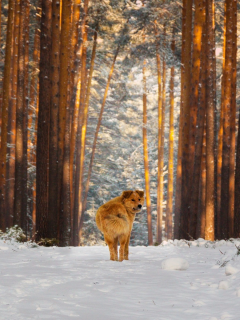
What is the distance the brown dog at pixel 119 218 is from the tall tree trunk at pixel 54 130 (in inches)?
188

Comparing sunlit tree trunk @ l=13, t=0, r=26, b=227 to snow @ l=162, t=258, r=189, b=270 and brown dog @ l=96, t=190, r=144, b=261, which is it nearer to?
brown dog @ l=96, t=190, r=144, b=261

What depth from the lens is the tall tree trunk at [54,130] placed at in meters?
12.4

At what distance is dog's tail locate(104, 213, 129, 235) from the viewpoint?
742 centimetres

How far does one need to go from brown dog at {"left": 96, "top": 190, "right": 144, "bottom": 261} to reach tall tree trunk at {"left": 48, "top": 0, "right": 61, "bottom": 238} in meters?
4.78

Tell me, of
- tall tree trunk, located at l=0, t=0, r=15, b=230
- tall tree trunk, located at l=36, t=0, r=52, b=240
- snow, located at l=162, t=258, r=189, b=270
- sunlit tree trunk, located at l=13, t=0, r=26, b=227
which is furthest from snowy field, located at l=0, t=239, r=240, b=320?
tall tree trunk, located at l=0, t=0, r=15, b=230

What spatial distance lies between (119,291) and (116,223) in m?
2.61

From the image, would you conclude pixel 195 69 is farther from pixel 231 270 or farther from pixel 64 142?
pixel 231 270

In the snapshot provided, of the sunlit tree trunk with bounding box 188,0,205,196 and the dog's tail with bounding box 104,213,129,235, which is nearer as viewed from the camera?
the dog's tail with bounding box 104,213,129,235

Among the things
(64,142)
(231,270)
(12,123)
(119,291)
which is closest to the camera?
(119,291)

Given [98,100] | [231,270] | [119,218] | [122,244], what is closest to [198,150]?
[122,244]

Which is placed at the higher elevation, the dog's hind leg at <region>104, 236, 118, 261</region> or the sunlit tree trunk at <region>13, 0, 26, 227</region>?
the sunlit tree trunk at <region>13, 0, 26, 227</region>

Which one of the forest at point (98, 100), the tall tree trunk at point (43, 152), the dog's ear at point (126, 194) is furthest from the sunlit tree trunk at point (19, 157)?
the dog's ear at point (126, 194)

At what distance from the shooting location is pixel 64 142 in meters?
14.2

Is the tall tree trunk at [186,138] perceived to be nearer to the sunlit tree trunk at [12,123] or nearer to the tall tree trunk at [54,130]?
the tall tree trunk at [54,130]
